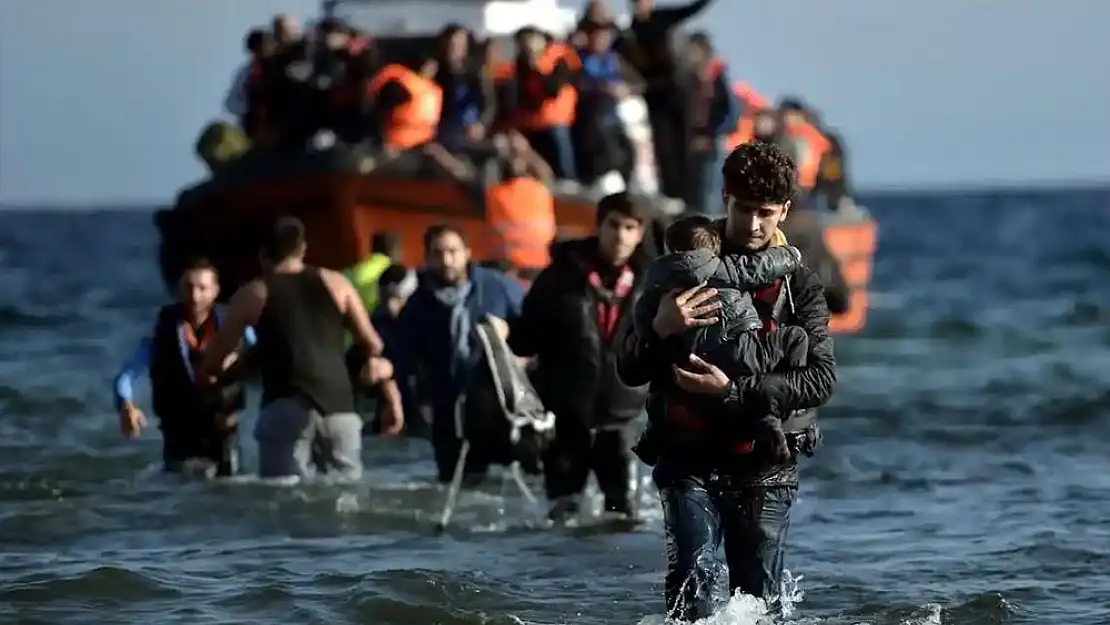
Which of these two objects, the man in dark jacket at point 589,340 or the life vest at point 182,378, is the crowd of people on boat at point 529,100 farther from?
the man in dark jacket at point 589,340

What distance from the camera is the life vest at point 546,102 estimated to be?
19.6 metres

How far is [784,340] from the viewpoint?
6754 millimetres

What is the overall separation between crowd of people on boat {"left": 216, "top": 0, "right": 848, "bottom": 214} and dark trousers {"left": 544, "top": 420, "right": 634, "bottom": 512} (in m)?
8.60

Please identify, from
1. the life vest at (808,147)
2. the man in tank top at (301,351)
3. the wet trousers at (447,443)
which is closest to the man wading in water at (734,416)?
the man in tank top at (301,351)

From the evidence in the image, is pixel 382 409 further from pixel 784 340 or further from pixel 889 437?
pixel 889 437

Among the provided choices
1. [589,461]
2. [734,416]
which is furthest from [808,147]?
[734,416]

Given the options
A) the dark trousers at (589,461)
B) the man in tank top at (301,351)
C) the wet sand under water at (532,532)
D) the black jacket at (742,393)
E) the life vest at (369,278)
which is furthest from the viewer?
the life vest at (369,278)

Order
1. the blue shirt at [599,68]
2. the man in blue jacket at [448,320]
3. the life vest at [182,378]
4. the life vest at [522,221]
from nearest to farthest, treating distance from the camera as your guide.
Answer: the man in blue jacket at [448,320]
the life vest at [182,378]
the life vest at [522,221]
the blue shirt at [599,68]

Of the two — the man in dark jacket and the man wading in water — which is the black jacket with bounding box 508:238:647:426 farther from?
the man wading in water

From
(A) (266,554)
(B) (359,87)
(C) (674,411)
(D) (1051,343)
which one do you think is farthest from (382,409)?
(D) (1051,343)

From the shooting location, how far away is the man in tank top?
1068 cm

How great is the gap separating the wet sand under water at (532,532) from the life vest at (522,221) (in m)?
2.49

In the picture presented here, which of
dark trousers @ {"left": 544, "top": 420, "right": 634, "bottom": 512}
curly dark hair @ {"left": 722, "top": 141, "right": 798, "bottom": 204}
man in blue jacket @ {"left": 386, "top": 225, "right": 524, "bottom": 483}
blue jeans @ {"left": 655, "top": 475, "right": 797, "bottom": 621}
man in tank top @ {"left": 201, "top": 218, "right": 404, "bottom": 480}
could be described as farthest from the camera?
man in blue jacket @ {"left": 386, "top": 225, "right": 524, "bottom": 483}

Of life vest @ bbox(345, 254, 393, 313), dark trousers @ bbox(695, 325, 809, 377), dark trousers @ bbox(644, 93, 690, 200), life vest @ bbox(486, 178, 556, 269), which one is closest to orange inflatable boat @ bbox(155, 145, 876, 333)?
life vest @ bbox(486, 178, 556, 269)
